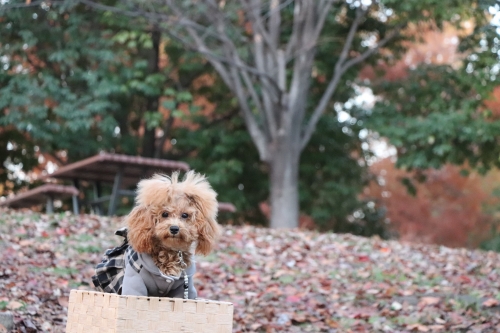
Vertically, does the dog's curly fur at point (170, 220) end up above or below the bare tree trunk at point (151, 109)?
below

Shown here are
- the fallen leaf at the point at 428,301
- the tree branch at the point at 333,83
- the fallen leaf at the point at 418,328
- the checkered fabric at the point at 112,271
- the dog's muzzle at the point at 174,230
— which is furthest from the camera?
the tree branch at the point at 333,83

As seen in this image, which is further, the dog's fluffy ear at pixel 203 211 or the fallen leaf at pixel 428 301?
the fallen leaf at pixel 428 301

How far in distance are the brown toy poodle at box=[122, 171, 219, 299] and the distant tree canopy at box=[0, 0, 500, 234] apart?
10.3 meters

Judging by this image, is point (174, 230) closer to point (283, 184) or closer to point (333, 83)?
point (283, 184)

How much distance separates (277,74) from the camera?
48.0 ft

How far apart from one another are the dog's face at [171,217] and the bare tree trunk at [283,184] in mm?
9995

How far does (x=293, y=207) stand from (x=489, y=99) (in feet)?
13.5

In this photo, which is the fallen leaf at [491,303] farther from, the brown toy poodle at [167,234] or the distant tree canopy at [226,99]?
the distant tree canopy at [226,99]

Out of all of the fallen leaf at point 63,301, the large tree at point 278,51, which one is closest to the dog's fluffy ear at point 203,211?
the fallen leaf at point 63,301

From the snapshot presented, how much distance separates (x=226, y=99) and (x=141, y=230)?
1395cm

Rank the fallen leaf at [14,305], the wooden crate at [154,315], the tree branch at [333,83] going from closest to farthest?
the wooden crate at [154,315] < the fallen leaf at [14,305] < the tree branch at [333,83]

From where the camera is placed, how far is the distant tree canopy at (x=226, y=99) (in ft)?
49.3

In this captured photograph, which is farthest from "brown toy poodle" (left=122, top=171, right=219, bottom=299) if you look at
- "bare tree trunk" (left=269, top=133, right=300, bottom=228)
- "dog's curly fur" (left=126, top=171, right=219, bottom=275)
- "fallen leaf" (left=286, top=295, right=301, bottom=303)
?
"bare tree trunk" (left=269, top=133, right=300, bottom=228)

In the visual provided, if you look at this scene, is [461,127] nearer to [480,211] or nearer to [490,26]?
[490,26]
